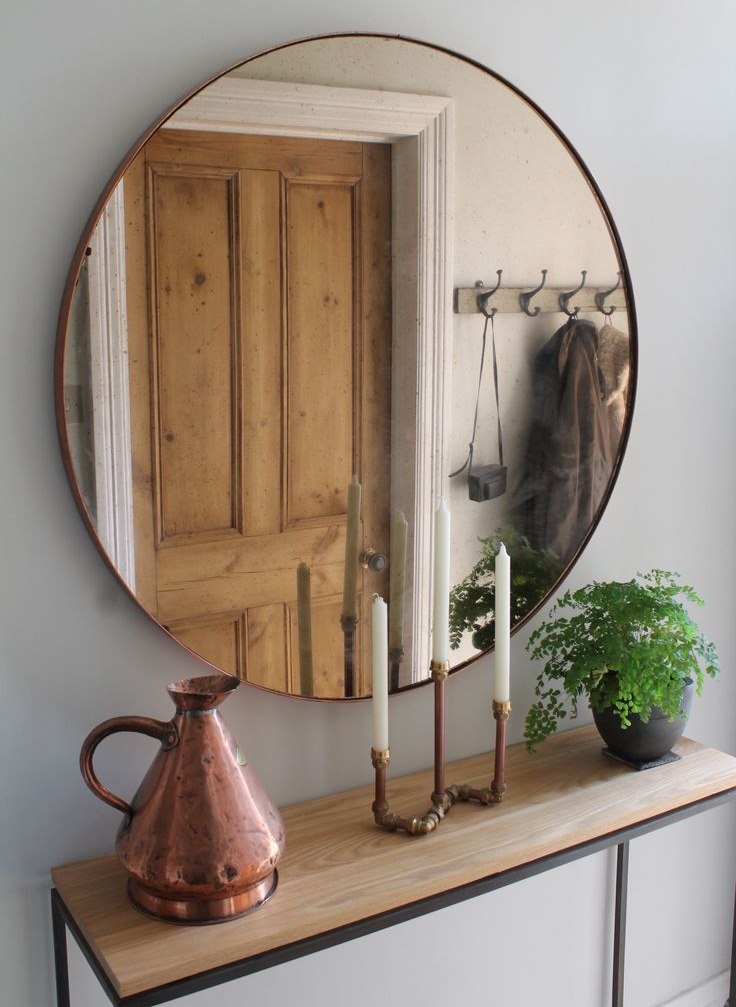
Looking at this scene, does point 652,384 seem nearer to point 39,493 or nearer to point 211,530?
point 211,530

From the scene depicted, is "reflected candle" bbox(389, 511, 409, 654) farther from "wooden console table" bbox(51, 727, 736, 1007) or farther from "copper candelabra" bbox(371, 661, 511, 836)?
"wooden console table" bbox(51, 727, 736, 1007)

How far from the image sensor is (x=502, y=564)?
1.25 m

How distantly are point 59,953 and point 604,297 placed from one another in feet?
3.56

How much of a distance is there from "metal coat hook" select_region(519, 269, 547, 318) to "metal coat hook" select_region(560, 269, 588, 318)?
0.04 meters

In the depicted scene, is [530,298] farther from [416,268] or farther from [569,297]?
[416,268]

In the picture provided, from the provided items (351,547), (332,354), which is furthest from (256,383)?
(351,547)

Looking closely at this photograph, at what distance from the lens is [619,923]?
168 cm

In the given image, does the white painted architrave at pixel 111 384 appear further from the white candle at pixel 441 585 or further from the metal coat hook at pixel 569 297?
the metal coat hook at pixel 569 297

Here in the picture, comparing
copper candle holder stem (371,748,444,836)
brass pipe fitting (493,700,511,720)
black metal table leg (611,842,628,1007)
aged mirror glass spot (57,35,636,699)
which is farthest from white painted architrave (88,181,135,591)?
black metal table leg (611,842,628,1007)

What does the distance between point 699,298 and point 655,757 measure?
2.31 ft

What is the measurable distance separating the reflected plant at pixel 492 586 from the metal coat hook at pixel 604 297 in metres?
0.34

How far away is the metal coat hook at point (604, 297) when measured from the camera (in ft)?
4.70

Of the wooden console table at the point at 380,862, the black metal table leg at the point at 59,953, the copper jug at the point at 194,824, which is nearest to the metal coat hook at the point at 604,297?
the wooden console table at the point at 380,862

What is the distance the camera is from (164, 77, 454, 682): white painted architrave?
117 centimetres
